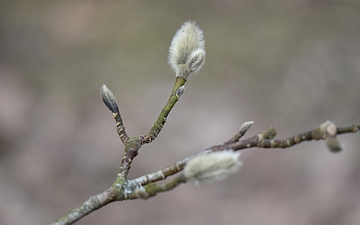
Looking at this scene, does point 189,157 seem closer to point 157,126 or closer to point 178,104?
point 157,126


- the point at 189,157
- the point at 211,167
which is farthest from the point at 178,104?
the point at 211,167

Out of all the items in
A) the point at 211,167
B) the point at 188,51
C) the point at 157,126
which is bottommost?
the point at 211,167

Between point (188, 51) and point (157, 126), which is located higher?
point (188, 51)

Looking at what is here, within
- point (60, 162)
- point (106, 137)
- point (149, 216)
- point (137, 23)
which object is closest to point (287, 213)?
point (149, 216)

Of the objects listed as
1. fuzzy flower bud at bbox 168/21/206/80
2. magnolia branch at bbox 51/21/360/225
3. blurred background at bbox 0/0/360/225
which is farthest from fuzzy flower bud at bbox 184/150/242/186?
blurred background at bbox 0/0/360/225

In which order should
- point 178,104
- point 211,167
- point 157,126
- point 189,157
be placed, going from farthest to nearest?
point 178,104 < point 157,126 < point 189,157 < point 211,167

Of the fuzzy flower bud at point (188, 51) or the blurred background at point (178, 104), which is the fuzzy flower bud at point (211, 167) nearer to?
the fuzzy flower bud at point (188, 51)

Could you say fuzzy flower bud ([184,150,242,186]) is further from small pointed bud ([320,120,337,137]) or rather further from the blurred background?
the blurred background

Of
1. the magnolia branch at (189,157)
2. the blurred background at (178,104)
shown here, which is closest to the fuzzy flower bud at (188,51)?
the magnolia branch at (189,157)
